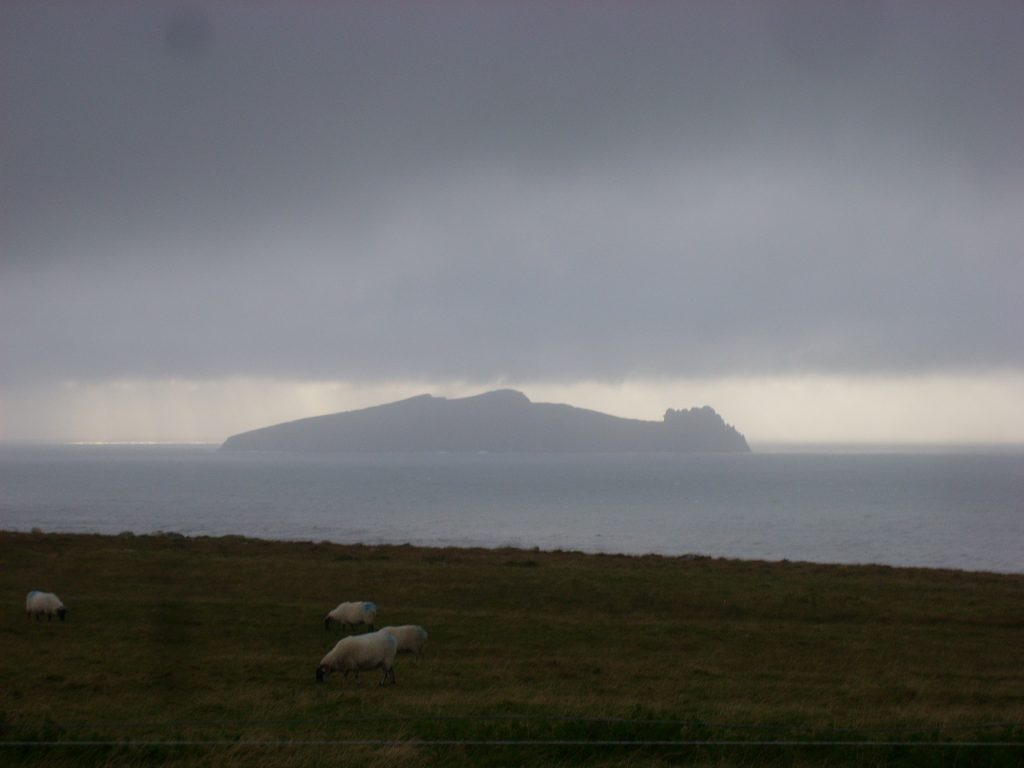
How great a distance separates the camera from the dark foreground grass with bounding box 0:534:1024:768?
1010 cm

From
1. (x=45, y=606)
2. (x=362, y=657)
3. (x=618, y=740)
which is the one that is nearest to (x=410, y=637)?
(x=362, y=657)

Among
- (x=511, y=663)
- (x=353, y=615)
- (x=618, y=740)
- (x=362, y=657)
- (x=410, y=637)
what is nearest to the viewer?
(x=618, y=740)

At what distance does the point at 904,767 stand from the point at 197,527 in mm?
96247

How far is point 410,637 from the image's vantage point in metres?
21.6

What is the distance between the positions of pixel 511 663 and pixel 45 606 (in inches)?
570

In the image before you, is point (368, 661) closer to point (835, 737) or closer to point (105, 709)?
point (105, 709)

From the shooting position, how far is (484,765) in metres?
9.44

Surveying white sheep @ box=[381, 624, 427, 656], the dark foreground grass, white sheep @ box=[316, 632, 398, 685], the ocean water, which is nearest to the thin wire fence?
the dark foreground grass

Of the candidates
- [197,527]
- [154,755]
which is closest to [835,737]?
[154,755]

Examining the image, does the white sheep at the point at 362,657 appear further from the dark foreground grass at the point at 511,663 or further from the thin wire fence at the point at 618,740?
the thin wire fence at the point at 618,740

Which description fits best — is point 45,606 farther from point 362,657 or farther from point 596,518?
point 596,518

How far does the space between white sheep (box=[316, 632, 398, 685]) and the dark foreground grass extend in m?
0.53

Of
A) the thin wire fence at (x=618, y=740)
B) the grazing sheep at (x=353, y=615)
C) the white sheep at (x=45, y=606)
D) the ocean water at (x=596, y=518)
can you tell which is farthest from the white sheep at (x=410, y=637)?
the ocean water at (x=596, y=518)

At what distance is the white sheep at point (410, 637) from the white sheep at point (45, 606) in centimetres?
1097
